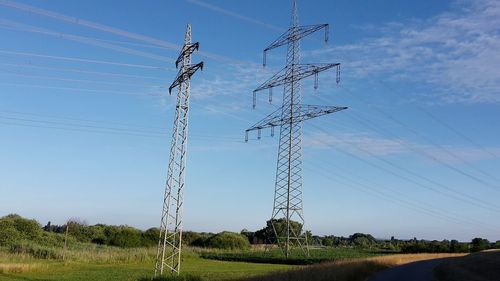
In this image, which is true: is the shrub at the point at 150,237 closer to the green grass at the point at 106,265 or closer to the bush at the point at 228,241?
the bush at the point at 228,241

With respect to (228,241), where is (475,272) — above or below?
below

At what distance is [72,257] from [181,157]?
37.9 metres

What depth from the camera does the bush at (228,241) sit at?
11575cm

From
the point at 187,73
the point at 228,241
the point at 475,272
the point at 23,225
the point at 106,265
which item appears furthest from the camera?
the point at 228,241

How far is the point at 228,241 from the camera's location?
11681 centimetres

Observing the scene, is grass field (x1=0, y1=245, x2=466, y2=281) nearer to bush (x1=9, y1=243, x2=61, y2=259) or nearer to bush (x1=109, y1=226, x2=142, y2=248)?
bush (x1=9, y1=243, x2=61, y2=259)

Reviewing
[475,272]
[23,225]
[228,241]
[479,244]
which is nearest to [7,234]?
[23,225]

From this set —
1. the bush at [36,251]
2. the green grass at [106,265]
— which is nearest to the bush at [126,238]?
the green grass at [106,265]

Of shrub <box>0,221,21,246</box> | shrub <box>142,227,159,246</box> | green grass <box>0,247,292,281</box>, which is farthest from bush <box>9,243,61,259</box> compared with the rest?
shrub <box>142,227,159,246</box>

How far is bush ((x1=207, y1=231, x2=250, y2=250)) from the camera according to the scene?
115750 mm

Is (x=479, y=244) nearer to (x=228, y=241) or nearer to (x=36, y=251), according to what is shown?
(x=228, y=241)

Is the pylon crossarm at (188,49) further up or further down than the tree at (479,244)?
further up

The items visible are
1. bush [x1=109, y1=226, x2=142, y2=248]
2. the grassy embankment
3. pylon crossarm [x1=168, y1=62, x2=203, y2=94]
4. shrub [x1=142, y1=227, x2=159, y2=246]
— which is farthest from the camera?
shrub [x1=142, y1=227, x2=159, y2=246]

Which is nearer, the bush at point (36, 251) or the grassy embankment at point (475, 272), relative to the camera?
the grassy embankment at point (475, 272)
